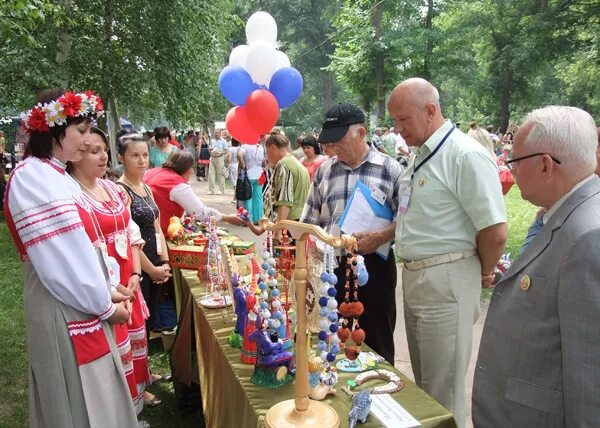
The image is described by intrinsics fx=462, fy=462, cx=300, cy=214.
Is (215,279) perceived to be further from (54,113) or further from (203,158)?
(203,158)

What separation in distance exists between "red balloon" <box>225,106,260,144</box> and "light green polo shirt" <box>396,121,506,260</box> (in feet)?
11.5

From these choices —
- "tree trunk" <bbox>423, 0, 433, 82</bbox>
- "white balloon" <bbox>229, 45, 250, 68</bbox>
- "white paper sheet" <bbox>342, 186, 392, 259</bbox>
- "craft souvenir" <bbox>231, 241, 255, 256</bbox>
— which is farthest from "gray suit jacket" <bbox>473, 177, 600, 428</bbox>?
"tree trunk" <bbox>423, 0, 433, 82</bbox>

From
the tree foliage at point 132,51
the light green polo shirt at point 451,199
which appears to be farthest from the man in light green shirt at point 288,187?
the tree foliage at point 132,51

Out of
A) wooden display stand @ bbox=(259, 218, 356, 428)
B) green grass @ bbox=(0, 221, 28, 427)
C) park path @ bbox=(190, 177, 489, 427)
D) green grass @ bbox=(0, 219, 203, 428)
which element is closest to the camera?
wooden display stand @ bbox=(259, 218, 356, 428)

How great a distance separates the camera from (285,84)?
16.9ft

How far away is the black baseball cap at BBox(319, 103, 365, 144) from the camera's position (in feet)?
8.03

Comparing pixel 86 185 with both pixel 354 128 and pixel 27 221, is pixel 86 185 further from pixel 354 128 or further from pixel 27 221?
pixel 354 128

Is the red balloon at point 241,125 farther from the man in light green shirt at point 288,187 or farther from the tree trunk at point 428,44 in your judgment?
the tree trunk at point 428,44

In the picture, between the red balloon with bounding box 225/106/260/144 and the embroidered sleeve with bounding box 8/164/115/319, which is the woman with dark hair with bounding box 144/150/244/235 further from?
the embroidered sleeve with bounding box 8/164/115/319

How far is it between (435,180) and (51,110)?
1596 millimetres

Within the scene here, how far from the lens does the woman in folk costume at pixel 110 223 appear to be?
2061 mm

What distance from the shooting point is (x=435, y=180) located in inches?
79.9

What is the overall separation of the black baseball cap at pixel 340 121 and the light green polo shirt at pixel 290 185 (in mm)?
2252

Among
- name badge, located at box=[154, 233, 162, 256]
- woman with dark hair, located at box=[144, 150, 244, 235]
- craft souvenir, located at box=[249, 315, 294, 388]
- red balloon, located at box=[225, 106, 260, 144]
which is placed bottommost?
craft souvenir, located at box=[249, 315, 294, 388]
